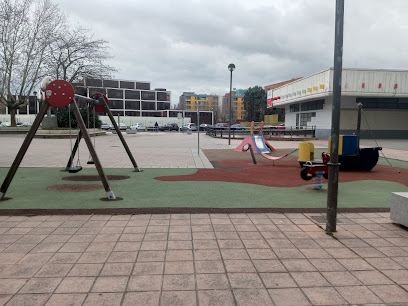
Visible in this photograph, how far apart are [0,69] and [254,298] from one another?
36.2 meters

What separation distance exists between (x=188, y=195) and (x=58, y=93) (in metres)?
3.26

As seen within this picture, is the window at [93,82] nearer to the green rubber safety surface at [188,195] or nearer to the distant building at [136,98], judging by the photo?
the green rubber safety surface at [188,195]

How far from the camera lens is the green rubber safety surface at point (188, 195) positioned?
5.79 m

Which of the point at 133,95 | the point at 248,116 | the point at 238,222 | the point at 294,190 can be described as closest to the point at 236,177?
the point at 294,190

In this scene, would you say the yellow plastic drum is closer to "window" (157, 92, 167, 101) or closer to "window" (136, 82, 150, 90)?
"window" (157, 92, 167, 101)

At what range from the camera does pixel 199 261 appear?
3473mm

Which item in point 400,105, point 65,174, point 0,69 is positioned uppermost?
point 0,69

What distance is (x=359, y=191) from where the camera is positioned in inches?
282

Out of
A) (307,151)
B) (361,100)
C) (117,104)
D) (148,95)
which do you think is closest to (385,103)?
(361,100)

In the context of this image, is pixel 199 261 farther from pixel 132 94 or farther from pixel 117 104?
pixel 132 94

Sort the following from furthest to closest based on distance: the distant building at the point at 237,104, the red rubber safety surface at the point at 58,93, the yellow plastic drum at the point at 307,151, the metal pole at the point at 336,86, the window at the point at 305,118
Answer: the distant building at the point at 237,104 < the window at the point at 305,118 < the yellow plastic drum at the point at 307,151 < the red rubber safety surface at the point at 58,93 < the metal pole at the point at 336,86

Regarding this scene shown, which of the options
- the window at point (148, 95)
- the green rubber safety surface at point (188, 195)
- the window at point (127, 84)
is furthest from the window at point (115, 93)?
the green rubber safety surface at point (188, 195)

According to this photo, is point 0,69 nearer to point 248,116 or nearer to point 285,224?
point 285,224

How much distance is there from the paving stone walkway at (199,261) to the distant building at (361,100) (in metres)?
23.0
